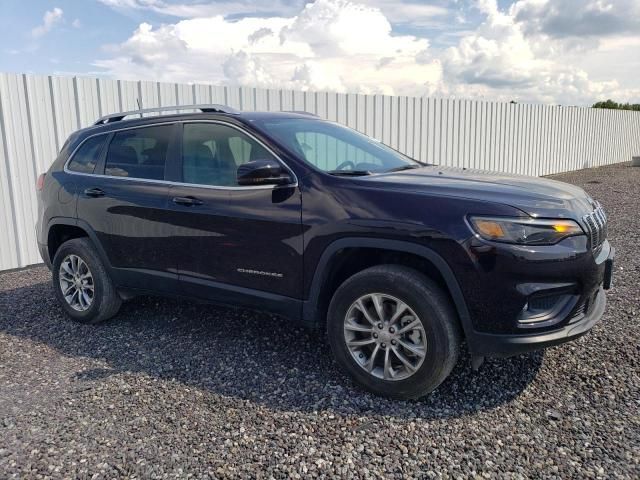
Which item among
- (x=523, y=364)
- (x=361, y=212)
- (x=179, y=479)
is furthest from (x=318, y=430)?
(x=523, y=364)

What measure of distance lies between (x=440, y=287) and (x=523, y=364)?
1.07 m

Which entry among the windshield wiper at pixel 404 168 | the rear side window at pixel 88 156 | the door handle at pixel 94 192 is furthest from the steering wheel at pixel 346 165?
the rear side window at pixel 88 156

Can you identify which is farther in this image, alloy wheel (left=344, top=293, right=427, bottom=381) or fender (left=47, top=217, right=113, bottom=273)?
fender (left=47, top=217, right=113, bottom=273)

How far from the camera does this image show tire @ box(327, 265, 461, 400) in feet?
10.4

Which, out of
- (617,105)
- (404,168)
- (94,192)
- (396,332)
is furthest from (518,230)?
(617,105)

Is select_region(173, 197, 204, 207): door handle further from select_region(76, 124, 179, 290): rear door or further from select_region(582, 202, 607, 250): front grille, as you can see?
select_region(582, 202, 607, 250): front grille

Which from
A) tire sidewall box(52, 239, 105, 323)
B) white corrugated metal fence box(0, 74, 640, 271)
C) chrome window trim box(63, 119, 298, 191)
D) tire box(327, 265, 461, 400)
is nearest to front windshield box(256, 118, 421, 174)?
chrome window trim box(63, 119, 298, 191)

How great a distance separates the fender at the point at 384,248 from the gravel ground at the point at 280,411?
1.70 ft

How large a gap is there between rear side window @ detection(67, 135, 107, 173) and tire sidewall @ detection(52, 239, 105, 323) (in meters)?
0.67

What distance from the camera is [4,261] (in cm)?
720

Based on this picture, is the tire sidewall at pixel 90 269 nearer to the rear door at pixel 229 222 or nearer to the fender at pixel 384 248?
the rear door at pixel 229 222

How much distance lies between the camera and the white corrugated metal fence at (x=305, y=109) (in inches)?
279

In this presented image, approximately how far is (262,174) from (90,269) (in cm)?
220

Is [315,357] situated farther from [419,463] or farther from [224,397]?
[419,463]
